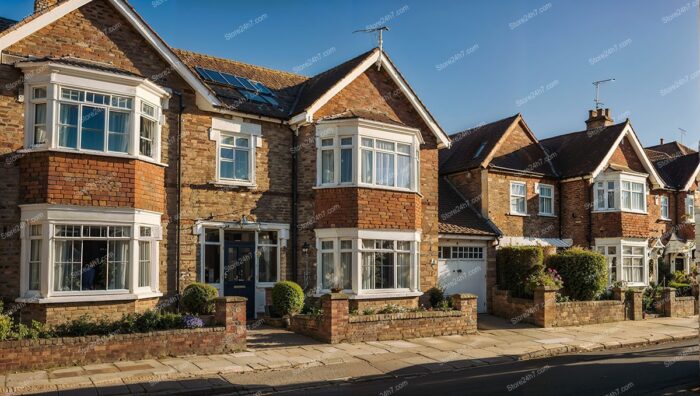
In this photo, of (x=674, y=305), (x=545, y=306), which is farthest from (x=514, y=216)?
(x=674, y=305)

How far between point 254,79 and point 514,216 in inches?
465

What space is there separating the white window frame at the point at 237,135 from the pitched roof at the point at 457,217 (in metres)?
7.41

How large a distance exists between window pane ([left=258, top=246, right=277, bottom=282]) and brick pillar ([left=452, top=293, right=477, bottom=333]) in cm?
544

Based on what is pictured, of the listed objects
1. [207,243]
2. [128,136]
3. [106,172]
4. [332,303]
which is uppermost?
[128,136]

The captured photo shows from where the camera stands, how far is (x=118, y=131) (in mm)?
14859

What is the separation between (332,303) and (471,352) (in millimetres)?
3623

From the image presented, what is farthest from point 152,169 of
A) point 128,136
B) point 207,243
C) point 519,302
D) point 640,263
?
point 640,263

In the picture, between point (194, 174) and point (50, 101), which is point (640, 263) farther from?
point (50, 101)

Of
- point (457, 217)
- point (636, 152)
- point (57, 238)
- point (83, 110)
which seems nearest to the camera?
point (57, 238)

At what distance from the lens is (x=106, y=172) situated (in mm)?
14391

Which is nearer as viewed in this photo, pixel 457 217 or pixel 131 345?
pixel 131 345

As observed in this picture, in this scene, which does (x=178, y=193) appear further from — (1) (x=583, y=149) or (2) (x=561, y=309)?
(1) (x=583, y=149)

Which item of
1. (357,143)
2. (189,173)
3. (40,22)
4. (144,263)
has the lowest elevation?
(144,263)

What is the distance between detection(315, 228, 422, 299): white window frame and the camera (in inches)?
707
